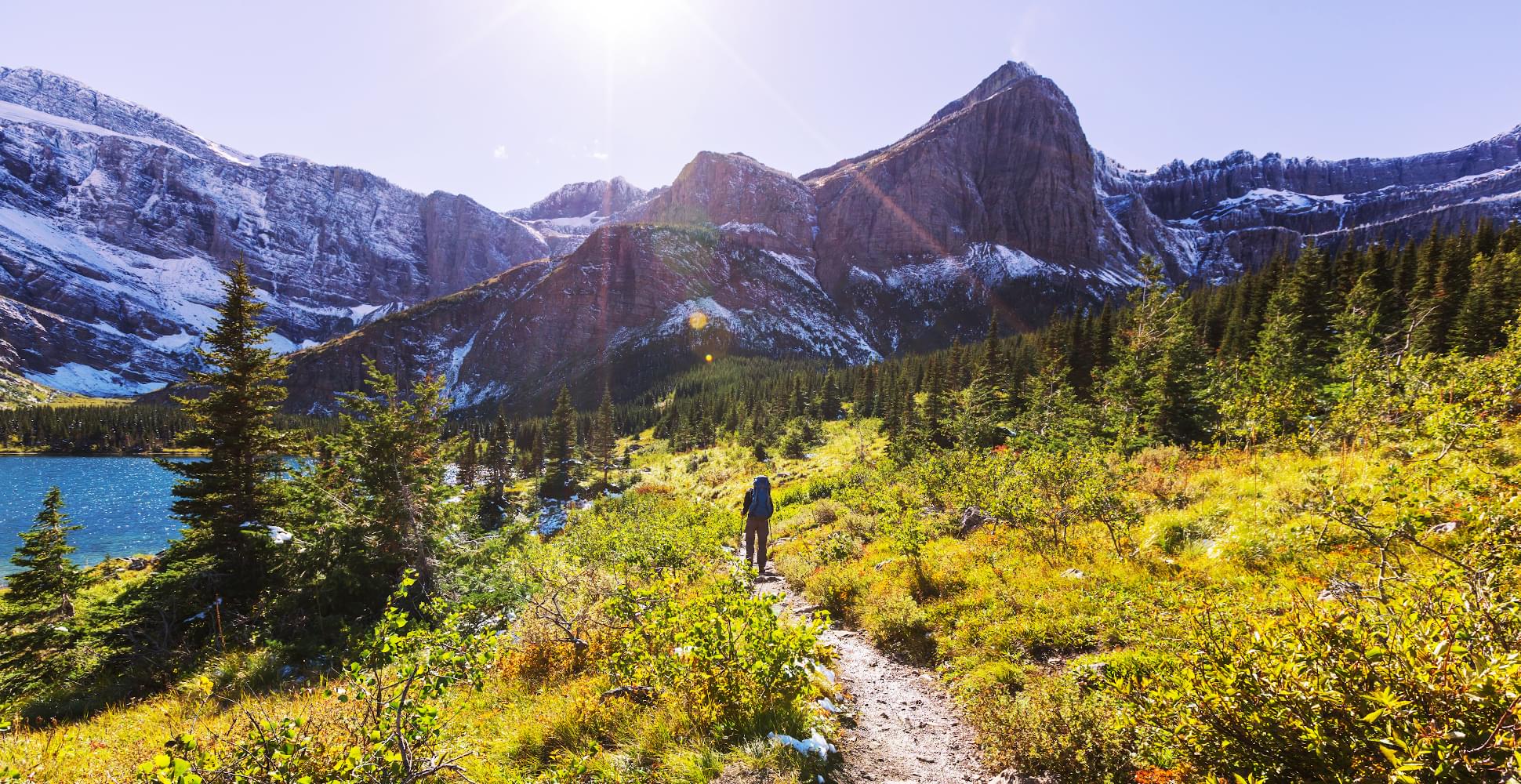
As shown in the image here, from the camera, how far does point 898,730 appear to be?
6305mm

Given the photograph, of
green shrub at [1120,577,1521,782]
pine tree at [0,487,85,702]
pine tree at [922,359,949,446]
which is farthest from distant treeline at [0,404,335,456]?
green shrub at [1120,577,1521,782]

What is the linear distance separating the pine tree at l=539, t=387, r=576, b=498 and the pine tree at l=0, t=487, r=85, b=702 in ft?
149

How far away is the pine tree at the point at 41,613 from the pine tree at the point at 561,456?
45427mm

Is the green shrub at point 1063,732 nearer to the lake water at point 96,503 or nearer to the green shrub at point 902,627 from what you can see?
the green shrub at point 902,627

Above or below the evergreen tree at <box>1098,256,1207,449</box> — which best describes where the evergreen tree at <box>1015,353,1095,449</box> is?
below

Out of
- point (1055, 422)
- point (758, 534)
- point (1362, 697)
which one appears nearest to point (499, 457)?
point (758, 534)

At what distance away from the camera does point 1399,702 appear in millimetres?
2584

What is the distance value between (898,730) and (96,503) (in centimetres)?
10372

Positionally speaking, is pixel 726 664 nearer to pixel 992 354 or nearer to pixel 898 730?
pixel 898 730

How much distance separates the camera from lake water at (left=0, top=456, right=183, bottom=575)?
46.9 m

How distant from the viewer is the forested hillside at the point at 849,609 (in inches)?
137

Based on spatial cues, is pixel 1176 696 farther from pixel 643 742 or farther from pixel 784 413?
pixel 784 413

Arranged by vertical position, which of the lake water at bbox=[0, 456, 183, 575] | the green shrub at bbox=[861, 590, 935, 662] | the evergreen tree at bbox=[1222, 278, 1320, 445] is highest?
the evergreen tree at bbox=[1222, 278, 1320, 445]

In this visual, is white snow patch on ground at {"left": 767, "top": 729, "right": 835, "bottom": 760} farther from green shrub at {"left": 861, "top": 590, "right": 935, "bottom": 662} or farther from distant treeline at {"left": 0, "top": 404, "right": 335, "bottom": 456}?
distant treeline at {"left": 0, "top": 404, "right": 335, "bottom": 456}
